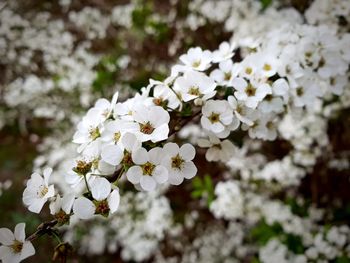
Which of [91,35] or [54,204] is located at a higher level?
[54,204]

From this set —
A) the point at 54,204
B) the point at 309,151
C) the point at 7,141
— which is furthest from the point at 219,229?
the point at 7,141

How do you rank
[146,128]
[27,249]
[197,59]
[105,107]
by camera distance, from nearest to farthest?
[27,249]
[146,128]
[105,107]
[197,59]

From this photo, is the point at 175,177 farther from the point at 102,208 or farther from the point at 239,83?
the point at 239,83

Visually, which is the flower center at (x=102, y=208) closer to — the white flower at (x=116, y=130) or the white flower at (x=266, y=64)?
the white flower at (x=116, y=130)

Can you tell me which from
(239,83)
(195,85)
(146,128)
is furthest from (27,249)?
(239,83)

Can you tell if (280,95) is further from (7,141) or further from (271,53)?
(7,141)

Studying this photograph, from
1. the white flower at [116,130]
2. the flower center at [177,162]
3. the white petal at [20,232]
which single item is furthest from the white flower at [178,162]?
the white petal at [20,232]

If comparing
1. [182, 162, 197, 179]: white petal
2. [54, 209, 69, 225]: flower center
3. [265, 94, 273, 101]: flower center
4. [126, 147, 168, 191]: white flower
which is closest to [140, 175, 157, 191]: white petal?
[126, 147, 168, 191]: white flower
